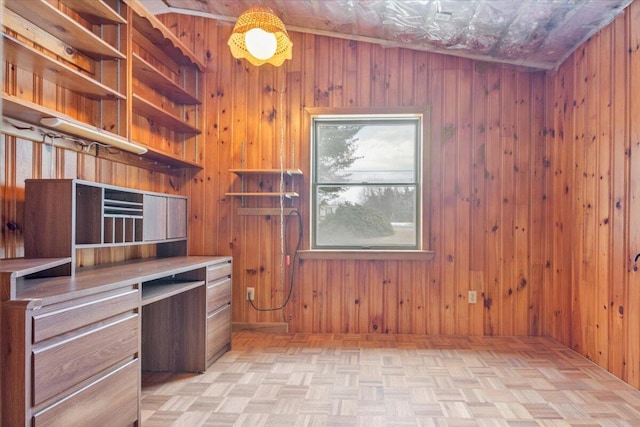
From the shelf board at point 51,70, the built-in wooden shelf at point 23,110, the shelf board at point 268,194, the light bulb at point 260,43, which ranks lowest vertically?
the shelf board at point 268,194

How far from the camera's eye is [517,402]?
8.02 ft

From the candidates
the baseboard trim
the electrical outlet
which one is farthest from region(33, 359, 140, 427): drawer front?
the electrical outlet

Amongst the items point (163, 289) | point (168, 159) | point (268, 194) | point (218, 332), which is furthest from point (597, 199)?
point (168, 159)

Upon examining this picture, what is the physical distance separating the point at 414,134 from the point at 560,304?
1.98 metres

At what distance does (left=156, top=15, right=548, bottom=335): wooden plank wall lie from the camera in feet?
12.4

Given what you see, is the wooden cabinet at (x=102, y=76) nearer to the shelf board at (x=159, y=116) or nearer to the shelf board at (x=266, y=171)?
the shelf board at (x=159, y=116)

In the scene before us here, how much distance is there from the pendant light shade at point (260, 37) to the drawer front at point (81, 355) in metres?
1.83

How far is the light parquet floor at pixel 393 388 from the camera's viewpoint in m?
2.27

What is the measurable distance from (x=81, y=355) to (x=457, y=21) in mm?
3229

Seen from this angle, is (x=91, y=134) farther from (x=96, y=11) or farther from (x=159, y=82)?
(x=159, y=82)

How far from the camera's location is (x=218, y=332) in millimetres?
3105

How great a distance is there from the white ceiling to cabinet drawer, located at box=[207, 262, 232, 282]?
85.7 inches

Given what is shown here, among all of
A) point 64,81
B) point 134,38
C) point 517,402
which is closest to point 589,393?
point 517,402

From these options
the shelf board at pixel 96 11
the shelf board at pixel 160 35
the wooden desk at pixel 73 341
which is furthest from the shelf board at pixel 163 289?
the shelf board at pixel 160 35
